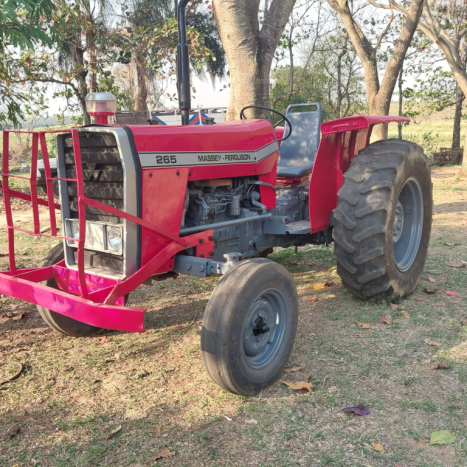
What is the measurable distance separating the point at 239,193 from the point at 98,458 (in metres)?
2.16

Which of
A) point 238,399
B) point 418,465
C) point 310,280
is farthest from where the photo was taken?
point 310,280

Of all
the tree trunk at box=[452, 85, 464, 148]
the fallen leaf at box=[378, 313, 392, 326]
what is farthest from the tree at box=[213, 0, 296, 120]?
the tree trunk at box=[452, 85, 464, 148]

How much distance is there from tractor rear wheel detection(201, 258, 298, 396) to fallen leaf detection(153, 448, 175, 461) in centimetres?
50

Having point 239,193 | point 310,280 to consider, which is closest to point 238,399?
point 239,193

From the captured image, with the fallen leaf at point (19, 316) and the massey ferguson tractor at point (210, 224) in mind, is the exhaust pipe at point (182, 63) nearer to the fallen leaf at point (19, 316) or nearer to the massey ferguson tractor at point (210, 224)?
the massey ferguson tractor at point (210, 224)

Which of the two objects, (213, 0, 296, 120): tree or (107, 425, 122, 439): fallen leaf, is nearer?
(107, 425, 122, 439): fallen leaf

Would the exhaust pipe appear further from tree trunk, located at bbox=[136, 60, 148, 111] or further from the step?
tree trunk, located at bbox=[136, 60, 148, 111]

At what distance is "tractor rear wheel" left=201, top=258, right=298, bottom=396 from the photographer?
8.88ft

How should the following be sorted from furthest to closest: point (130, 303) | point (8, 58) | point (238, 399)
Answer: point (8, 58)
point (130, 303)
point (238, 399)

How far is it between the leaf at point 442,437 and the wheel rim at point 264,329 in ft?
3.28

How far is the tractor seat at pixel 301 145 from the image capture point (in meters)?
4.76

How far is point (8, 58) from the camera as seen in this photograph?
35.5 feet

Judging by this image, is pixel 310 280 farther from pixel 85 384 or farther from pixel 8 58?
pixel 8 58

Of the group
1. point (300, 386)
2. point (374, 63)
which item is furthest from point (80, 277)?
point (374, 63)
